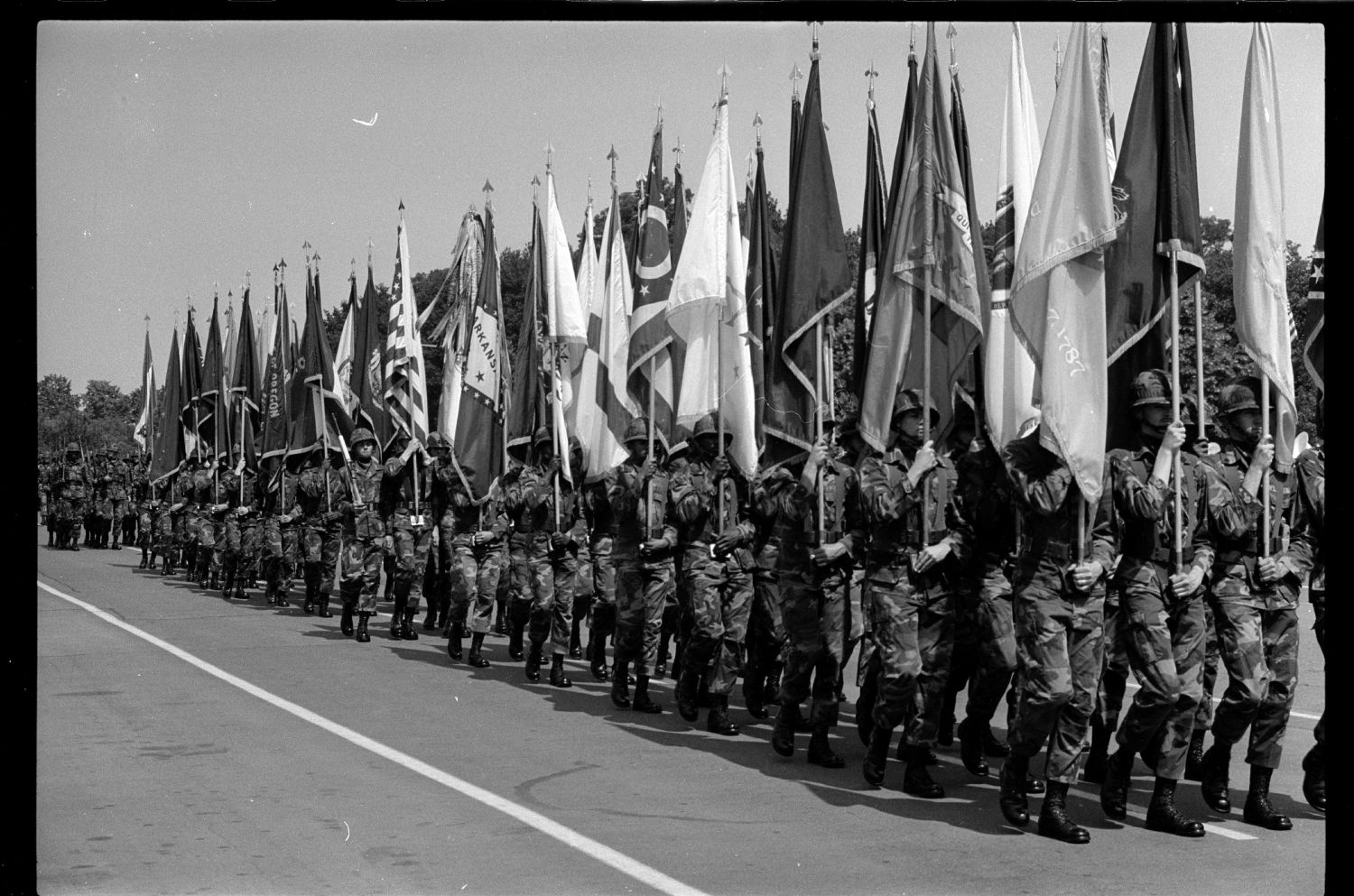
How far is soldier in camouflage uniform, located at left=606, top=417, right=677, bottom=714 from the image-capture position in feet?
36.9

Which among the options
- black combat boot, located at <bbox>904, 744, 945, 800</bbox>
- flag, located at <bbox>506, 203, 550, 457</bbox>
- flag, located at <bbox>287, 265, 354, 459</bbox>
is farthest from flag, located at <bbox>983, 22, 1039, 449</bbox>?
flag, located at <bbox>287, 265, 354, 459</bbox>

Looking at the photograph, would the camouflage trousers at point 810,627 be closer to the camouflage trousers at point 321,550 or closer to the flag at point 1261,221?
the flag at point 1261,221

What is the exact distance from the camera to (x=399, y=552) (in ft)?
50.4

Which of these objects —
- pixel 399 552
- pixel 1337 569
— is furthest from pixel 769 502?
pixel 399 552

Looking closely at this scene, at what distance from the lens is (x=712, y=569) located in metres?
10.8

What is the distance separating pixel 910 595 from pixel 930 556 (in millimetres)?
356

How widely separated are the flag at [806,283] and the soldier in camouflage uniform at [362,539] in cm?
693

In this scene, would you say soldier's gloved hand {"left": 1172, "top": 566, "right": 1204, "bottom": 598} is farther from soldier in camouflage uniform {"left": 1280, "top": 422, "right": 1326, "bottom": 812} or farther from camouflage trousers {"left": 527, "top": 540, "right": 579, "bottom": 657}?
camouflage trousers {"left": 527, "top": 540, "right": 579, "bottom": 657}

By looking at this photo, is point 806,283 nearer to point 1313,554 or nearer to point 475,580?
point 1313,554

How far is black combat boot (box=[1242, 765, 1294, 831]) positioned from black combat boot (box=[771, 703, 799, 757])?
2.78 meters

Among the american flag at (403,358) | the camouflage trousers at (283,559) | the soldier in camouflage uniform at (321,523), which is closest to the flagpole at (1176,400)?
the american flag at (403,358)

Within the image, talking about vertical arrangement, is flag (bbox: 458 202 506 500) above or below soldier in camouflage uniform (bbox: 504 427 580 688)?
above

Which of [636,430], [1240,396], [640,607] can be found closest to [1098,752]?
[1240,396]

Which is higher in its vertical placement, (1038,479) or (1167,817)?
(1038,479)
